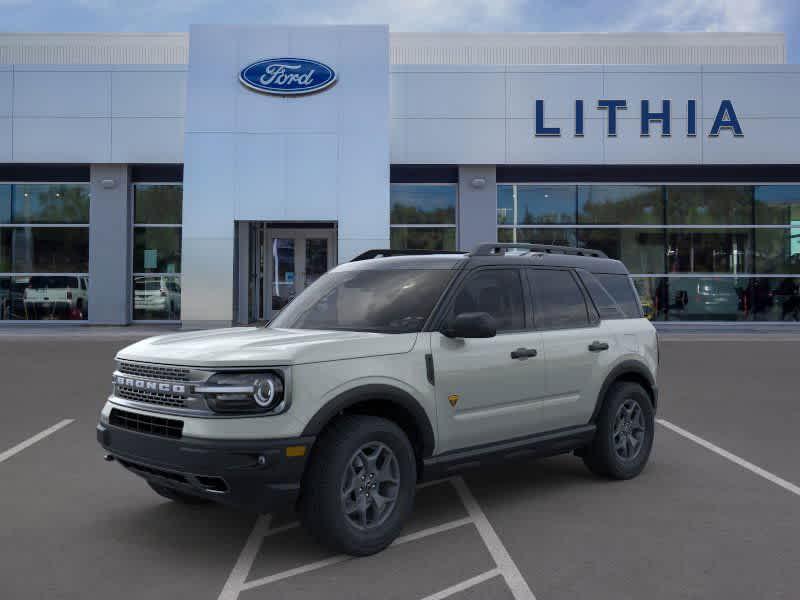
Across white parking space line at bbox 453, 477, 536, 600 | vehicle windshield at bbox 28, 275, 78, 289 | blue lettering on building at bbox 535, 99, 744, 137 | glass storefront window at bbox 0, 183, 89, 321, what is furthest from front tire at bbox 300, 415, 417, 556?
vehicle windshield at bbox 28, 275, 78, 289

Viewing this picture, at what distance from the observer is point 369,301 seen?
18.0 feet

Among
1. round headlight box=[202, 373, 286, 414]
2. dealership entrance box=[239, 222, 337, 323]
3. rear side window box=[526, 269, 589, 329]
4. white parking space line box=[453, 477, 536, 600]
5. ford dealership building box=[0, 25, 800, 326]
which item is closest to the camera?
white parking space line box=[453, 477, 536, 600]

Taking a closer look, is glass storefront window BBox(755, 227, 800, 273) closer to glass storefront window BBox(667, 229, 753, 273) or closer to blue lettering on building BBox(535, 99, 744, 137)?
glass storefront window BBox(667, 229, 753, 273)

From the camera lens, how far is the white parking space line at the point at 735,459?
20.3ft

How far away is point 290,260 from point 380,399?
21967mm

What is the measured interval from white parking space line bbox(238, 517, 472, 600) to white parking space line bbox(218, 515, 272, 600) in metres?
0.06

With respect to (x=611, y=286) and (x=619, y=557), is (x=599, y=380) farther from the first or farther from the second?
(x=619, y=557)

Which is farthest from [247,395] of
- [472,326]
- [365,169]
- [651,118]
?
[651,118]

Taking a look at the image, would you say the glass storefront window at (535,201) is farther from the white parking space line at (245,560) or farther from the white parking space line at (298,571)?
the white parking space line at (298,571)

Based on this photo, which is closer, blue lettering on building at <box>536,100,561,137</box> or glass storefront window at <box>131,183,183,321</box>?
blue lettering on building at <box>536,100,561,137</box>

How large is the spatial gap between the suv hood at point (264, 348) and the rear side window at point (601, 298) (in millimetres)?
2083

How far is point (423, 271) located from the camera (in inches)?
219

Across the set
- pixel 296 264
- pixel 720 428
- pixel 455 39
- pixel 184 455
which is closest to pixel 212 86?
pixel 296 264

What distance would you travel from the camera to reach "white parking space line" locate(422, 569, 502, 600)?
3953mm
